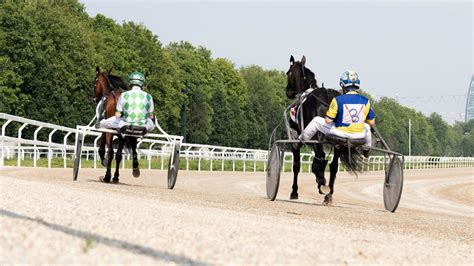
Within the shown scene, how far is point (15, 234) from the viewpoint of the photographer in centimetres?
472

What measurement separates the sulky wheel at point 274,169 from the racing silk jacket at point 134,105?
89.3 inches

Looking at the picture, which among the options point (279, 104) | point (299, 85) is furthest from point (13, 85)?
point (279, 104)

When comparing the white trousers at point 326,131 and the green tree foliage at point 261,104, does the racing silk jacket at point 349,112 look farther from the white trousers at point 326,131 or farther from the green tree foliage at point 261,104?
the green tree foliage at point 261,104

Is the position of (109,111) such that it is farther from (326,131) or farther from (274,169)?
(326,131)

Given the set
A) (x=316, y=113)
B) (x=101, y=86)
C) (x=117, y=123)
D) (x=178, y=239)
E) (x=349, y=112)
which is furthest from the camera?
(x=101, y=86)

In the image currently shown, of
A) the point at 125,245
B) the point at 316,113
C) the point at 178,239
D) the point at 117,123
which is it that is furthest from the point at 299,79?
the point at 125,245

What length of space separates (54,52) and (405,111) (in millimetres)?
119011

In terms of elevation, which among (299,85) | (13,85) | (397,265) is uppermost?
(13,85)

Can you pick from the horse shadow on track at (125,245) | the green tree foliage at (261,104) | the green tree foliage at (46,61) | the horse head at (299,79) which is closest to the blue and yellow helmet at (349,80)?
the horse head at (299,79)

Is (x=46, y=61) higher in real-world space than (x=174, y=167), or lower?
higher

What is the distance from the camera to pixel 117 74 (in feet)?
177

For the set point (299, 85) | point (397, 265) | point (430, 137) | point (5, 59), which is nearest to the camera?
point (397, 265)

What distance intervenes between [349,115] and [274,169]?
5.50 feet

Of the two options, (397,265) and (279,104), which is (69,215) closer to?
(397,265)
